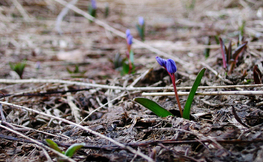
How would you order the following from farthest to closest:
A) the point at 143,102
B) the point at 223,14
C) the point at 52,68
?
the point at 223,14 < the point at 52,68 < the point at 143,102

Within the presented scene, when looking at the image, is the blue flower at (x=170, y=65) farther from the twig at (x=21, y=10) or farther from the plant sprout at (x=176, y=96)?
the twig at (x=21, y=10)

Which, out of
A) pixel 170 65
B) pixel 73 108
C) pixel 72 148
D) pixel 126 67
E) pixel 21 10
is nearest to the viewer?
pixel 72 148

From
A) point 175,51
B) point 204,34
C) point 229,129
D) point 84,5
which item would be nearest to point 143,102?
point 229,129

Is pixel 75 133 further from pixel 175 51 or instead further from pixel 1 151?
pixel 175 51

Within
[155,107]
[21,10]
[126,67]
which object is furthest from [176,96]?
[21,10]

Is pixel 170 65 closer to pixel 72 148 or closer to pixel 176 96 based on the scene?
pixel 176 96

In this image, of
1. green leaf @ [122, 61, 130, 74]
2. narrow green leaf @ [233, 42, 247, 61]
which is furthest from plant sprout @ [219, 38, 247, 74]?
green leaf @ [122, 61, 130, 74]

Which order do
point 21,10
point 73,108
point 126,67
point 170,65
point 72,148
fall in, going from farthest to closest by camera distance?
point 21,10 → point 126,67 → point 73,108 → point 170,65 → point 72,148

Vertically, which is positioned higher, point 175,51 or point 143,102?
point 175,51

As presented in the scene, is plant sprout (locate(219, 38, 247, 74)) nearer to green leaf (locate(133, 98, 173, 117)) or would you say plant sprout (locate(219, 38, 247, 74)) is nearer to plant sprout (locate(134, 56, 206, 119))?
plant sprout (locate(134, 56, 206, 119))
